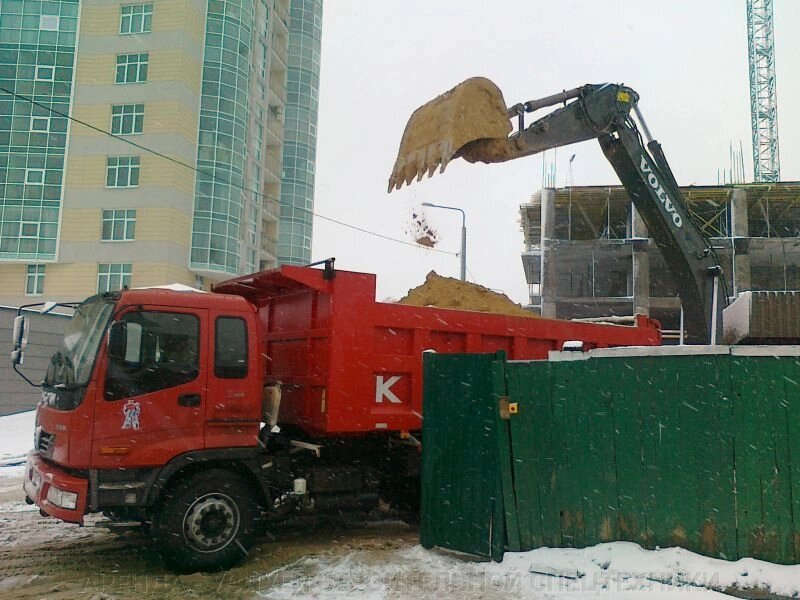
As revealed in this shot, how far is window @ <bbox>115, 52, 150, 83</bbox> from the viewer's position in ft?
119

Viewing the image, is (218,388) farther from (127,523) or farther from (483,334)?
(483,334)

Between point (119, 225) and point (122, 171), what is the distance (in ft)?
9.57

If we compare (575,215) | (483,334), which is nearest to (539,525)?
(483,334)

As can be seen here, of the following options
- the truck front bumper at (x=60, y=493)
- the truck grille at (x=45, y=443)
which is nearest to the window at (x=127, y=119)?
the truck grille at (x=45, y=443)

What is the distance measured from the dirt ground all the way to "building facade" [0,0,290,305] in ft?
92.7

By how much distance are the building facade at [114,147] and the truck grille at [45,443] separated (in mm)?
29262

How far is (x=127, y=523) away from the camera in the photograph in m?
6.50

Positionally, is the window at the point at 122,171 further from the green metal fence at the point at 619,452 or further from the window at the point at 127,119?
the green metal fence at the point at 619,452

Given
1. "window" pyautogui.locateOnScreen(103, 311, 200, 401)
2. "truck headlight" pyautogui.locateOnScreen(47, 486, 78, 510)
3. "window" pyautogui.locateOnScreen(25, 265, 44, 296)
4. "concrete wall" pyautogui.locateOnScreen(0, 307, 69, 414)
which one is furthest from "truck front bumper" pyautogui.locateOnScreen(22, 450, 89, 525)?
"window" pyautogui.locateOnScreen(25, 265, 44, 296)

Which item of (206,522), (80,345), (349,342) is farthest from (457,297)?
(80,345)

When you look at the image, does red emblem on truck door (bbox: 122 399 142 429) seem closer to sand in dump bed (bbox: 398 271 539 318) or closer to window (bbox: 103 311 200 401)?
window (bbox: 103 311 200 401)

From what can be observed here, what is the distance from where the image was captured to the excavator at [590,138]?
8.82m

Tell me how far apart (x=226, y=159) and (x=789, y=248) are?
30.4 meters

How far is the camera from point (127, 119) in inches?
1416
